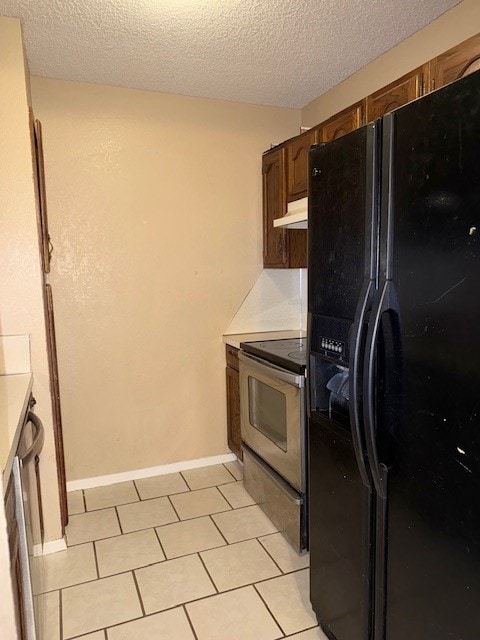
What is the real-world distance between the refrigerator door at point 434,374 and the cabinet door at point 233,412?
176 cm

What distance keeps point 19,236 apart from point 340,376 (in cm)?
159

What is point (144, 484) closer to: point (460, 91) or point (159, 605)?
point (159, 605)

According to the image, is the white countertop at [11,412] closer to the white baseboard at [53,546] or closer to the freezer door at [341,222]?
the white baseboard at [53,546]

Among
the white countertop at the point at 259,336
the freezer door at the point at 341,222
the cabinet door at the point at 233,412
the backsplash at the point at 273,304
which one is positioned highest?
the freezer door at the point at 341,222

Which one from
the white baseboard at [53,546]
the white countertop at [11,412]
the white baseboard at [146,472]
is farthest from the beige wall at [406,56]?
the white baseboard at [53,546]

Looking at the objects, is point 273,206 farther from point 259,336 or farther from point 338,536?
point 338,536

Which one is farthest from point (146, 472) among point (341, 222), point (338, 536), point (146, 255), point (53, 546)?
point (341, 222)

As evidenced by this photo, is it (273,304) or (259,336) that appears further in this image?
(273,304)

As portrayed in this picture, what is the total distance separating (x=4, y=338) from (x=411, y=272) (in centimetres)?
180

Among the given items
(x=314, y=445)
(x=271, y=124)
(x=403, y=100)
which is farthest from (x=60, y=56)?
(x=314, y=445)

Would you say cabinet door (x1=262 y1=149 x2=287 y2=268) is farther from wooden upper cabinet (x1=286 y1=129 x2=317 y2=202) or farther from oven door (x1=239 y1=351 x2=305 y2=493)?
oven door (x1=239 y1=351 x2=305 y2=493)

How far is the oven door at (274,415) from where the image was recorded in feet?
6.76

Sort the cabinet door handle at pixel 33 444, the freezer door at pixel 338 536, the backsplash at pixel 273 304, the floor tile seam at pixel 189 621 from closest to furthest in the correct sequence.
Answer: the freezer door at pixel 338 536
the cabinet door handle at pixel 33 444
the floor tile seam at pixel 189 621
the backsplash at pixel 273 304

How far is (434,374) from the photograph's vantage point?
3.42 ft
